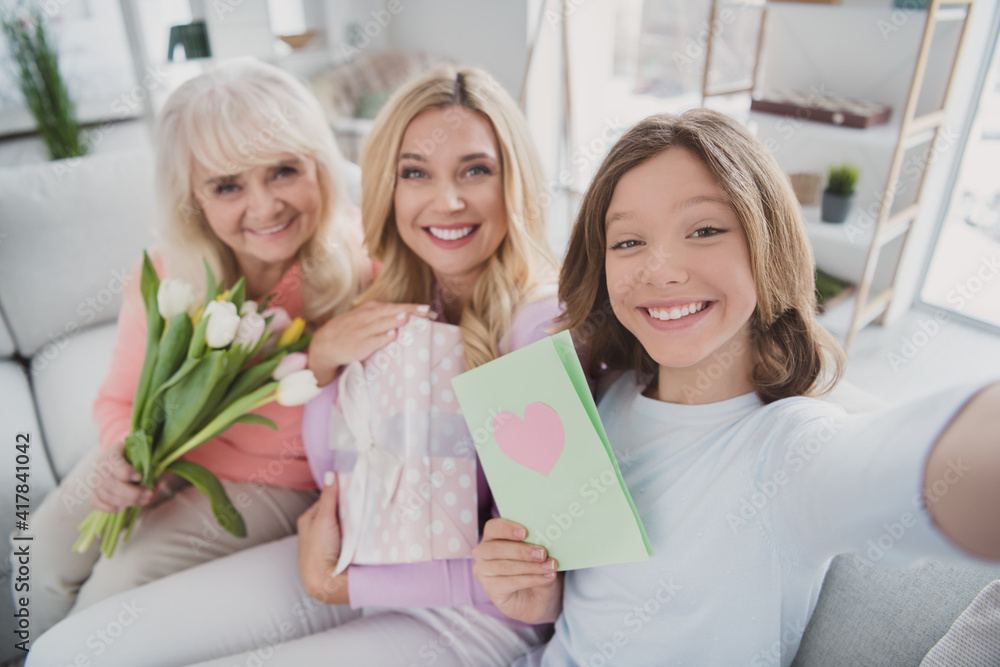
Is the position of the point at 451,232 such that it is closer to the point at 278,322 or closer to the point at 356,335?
the point at 356,335

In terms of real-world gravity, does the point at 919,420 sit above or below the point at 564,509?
above

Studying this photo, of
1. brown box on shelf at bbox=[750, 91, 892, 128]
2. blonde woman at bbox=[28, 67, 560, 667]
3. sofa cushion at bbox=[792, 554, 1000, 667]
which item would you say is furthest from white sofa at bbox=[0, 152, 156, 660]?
brown box on shelf at bbox=[750, 91, 892, 128]

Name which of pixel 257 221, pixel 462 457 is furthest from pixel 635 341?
pixel 257 221

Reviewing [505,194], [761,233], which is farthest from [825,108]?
[761,233]

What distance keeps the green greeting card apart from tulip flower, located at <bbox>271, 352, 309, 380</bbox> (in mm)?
434

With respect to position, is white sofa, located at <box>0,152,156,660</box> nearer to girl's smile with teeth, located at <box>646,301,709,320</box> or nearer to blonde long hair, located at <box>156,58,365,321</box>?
blonde long hair, located at <box>156,58,365,321</box>

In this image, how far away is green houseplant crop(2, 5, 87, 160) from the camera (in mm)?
3023

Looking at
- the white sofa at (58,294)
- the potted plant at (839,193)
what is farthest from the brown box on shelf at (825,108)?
the white sofa at (58,294)

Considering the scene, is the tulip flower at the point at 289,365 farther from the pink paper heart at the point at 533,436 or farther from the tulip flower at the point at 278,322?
the pink paper heart at the point at 533,436

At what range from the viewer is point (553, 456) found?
802mm

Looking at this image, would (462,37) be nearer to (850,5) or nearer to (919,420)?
(850,5)

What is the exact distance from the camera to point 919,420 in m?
0.49

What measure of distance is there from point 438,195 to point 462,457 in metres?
0.44

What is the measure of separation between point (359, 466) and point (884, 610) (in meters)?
0.81
